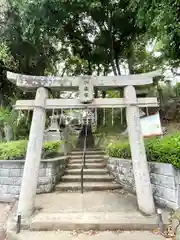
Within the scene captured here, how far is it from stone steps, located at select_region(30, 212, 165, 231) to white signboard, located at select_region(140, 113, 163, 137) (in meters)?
2.37

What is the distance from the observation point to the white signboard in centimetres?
Answer: 543

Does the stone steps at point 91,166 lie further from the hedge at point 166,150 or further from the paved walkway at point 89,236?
the paved walkway at point 89,236

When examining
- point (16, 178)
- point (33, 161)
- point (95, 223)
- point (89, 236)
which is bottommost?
point (89, 236)

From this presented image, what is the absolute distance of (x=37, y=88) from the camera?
426cm

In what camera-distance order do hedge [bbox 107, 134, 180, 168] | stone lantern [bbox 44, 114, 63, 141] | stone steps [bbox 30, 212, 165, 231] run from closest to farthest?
1. stone steps [bbox 30, 212, 165, 231]
2. hedge [bbox 107, 134, 180, 168]
3. stone lantern [bbox 44, 114, 63, 141]

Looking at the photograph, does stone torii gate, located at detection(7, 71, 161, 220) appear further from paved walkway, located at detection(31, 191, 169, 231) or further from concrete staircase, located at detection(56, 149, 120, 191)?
concrete staircase, located at detection(56, 149, 120, 191)

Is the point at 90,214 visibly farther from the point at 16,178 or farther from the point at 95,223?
the point at 16,178

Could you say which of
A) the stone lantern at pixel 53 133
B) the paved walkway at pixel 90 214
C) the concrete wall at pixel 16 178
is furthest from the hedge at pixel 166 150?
the stone lantern at pixel 53 133

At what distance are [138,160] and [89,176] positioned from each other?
2379 millimetres

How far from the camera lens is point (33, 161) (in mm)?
3920

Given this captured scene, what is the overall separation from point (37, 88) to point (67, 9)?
4.90 meters

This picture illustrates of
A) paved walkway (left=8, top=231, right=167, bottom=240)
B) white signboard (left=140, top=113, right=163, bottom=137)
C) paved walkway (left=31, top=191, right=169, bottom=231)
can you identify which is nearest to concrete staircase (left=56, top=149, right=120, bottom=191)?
paved walkway (left=31, top=191, right=169, bottom=231)

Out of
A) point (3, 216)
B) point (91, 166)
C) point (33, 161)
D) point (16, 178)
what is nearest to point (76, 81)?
point (33, 161)

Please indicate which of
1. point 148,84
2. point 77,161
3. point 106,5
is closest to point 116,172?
point 77,161
